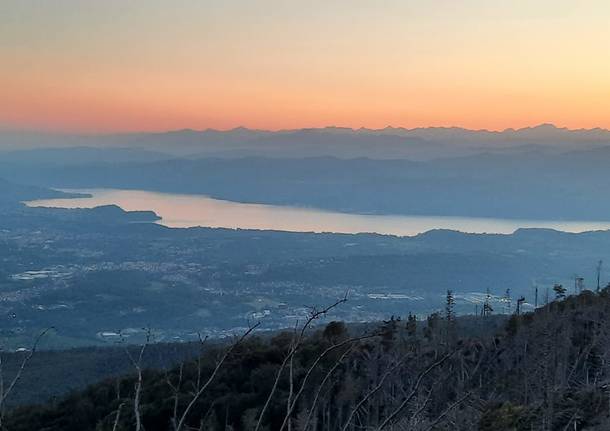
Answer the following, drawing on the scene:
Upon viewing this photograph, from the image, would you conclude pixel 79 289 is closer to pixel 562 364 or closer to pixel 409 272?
pixel 409 272

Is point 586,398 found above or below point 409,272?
above

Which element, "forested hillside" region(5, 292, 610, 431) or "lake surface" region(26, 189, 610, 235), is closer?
"forested hillside" region(5, 292, 610, 431)

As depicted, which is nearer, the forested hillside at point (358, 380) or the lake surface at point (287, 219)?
the forested hillside at point (358, 380)

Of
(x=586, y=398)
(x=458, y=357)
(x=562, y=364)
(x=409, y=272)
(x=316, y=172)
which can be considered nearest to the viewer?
(x=586, y=398)

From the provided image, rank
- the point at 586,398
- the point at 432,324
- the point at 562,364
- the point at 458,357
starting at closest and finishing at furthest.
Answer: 1. the point at 586,398
2. the point at 562,364
3. the point at 458,357
4. the point at 432,324

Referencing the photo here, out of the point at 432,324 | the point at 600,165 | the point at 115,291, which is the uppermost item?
the point at 600,165

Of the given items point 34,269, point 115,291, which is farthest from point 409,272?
point 34,269

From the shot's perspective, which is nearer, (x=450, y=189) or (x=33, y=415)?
(x=33, y=415)

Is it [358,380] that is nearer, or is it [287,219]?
[358,380]
